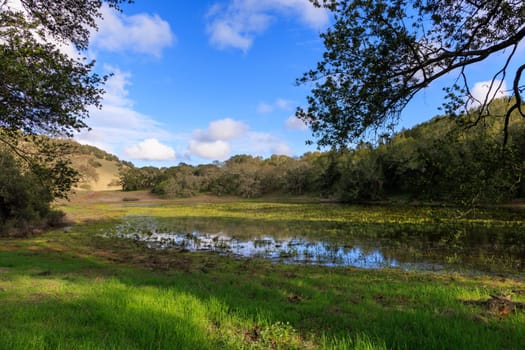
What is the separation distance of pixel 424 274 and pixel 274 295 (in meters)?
6.50

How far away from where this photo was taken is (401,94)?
6.61 metres

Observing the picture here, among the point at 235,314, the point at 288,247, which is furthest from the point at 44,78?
the point at 288,247

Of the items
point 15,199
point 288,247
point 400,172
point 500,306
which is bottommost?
point 288,247

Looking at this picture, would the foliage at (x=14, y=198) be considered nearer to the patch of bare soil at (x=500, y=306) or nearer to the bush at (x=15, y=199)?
the bush at (x=15, y=199)

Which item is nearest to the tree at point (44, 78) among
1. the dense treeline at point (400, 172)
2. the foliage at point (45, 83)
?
the foliage at point (45, 83)

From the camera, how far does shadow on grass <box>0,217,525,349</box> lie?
3.68 m

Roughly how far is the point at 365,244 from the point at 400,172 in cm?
4028

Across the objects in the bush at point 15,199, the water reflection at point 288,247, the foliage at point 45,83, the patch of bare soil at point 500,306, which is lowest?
the water reflection at point 288,247

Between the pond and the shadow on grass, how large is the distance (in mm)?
2915

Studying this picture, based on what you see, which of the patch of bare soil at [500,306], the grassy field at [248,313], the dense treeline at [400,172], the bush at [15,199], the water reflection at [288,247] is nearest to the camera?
the grassy field at [248,313]

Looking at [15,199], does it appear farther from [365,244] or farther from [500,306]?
[500,306]

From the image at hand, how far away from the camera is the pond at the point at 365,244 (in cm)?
1195

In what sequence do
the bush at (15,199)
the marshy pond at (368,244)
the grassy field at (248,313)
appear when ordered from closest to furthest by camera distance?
the grassy field at (248,313)
the marshy pond at (368,244)
the bush at (15,199)

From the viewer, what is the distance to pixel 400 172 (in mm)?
51562
